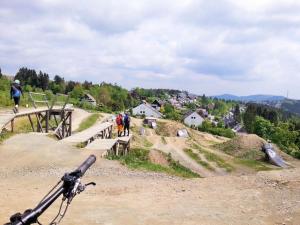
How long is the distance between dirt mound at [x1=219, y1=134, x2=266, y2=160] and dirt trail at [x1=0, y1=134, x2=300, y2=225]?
22805mm

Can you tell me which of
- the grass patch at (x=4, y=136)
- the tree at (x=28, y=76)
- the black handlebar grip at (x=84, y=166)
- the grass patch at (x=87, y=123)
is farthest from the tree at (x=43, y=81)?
the black handlebar grip at (x=84, y=166)

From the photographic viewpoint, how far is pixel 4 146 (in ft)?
54.8

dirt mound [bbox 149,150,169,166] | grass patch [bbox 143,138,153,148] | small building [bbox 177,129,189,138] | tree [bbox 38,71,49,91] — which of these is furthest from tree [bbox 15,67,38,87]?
dirt mound [bbox 149,150,169,166]

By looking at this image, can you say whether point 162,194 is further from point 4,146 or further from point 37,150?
point 4,146

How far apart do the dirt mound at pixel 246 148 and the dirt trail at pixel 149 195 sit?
2281 centimetres

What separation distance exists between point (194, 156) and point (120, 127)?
1215 cm

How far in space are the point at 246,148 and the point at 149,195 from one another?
30.0 meters

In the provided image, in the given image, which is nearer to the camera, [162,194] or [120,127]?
[162,194]

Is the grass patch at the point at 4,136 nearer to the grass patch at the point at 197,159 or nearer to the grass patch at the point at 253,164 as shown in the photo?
the grass patch at the point at 197,159

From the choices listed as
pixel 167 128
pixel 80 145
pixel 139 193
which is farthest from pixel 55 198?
pixel 167 128

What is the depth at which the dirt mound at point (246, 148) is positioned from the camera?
37562 mm

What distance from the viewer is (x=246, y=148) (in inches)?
1558

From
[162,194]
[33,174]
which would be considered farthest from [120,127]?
[162,194]

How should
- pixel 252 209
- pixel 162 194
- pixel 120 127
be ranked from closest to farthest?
pixel 252 209
pixel 162 194
pixel 120 127
